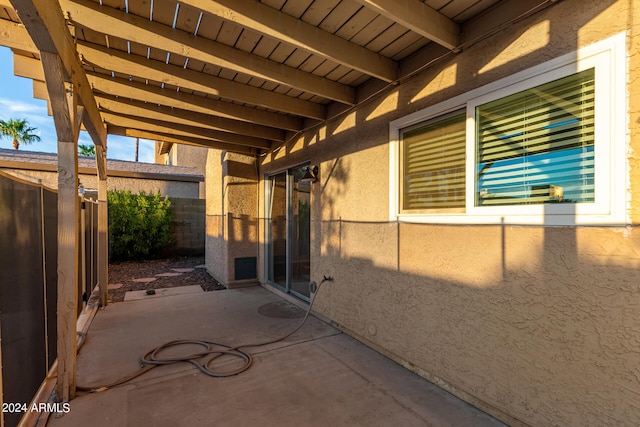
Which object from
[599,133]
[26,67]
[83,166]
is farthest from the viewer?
[83,166]

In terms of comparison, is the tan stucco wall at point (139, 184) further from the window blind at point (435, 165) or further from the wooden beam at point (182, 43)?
the window blind at point (435, 165)

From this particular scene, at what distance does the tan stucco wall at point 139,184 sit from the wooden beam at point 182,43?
10.0 meters

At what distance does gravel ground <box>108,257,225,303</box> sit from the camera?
22.0 ft

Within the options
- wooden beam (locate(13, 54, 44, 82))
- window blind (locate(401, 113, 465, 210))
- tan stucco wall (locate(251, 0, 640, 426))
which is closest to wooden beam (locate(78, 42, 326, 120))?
wooden beam (locate(13, 54, 44, 82))

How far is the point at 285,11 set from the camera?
2.59 meters

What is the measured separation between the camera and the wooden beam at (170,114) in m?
4.21

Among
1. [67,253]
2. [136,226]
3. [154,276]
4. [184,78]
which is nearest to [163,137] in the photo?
[184,78]

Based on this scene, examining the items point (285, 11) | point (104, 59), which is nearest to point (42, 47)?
point (104, 59)

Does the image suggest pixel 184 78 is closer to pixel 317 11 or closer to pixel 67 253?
pixel 317 11

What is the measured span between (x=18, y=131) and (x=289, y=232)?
74.7 feet

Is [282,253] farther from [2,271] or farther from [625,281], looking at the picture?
[625,281]

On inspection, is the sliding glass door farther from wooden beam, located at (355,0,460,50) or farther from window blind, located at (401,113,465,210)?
wooden beam, located at (355,0,460,50)

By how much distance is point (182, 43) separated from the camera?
111 inches

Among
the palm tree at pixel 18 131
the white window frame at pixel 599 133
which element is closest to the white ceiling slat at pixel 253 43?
the white window frame at pixel 599 133
